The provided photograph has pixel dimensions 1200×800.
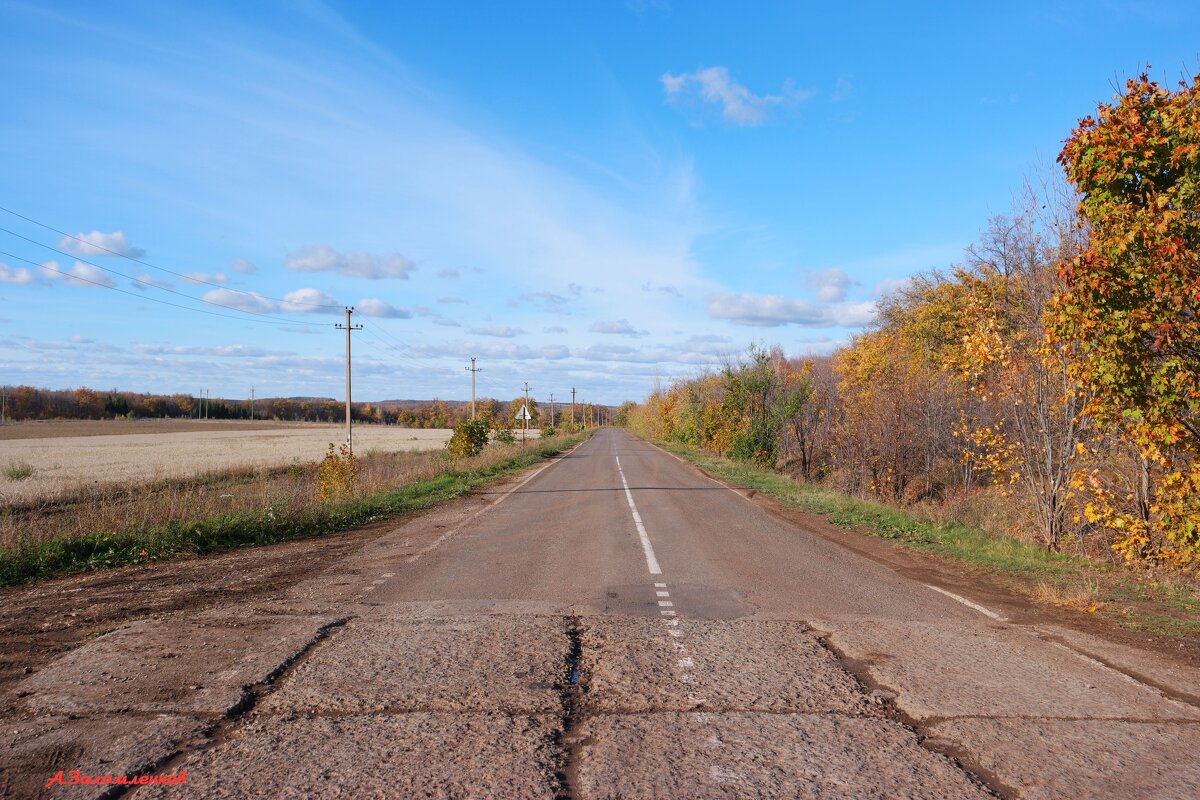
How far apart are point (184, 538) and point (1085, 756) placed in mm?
11345

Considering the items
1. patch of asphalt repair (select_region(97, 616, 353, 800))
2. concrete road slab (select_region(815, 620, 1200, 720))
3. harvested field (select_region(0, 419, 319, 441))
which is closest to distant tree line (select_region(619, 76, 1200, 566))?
concrete road slab (select_region(815, 620, 1200, 720))

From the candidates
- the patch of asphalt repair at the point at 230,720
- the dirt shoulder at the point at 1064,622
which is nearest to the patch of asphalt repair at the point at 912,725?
the dirt shoulder at the point at 1064,622

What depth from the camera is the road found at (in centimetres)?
397

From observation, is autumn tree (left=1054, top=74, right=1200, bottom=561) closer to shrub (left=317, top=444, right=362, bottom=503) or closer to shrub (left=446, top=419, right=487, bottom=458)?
shrub (left=317, top=444, right=362, bottom=503)

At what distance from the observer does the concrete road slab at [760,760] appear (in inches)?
150

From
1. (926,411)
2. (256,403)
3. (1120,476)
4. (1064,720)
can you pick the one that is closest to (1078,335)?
(1120,476)

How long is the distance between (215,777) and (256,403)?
180924 mm

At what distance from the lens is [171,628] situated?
6758 mm

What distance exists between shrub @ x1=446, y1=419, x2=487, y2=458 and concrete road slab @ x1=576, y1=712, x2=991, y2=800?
3128 centimetres

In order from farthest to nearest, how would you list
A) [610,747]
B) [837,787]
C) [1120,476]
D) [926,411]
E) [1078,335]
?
1. [926,411]
2. [1120,476]
3. [1078,335]
4. [610,747]
5. [837,787]

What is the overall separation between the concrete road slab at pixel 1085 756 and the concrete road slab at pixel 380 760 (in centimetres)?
241

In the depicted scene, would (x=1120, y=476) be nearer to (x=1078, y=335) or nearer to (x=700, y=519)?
(x=1078, y=335)

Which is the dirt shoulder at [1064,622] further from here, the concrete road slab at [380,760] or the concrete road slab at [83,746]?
the concrete road slab at [83,746]

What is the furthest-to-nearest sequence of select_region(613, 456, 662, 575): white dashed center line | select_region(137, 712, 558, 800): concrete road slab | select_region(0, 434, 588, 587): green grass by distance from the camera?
select_region(613, 456, 662, 575): white dashed center line < select_region(0, 434, 588, 587): green grass < select_region(137, 712, 558, 800): concrete road slab
